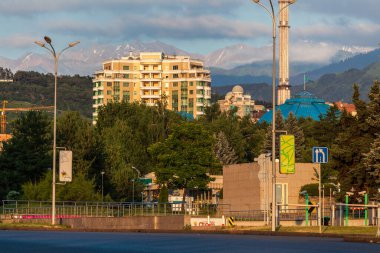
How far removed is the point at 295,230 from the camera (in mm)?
49719

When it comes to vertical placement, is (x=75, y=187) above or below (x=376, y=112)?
below

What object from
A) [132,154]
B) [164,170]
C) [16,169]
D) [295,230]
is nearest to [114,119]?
[132,154]

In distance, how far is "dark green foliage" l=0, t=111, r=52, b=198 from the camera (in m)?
97.4

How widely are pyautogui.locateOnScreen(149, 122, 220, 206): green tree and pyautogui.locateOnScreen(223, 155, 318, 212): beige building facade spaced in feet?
86.8

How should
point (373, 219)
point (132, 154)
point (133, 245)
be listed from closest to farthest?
1. point (133, 245)
2. point (373, 219)
3. point (132, 154)

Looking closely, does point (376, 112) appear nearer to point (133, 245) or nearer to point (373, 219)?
point (373, 219)

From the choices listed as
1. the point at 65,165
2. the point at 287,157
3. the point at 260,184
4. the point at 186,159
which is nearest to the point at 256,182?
the point at 260,184

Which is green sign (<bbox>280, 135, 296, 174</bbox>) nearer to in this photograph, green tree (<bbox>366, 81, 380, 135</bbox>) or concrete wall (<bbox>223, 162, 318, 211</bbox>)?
green tree (<bbox>366, 81, 380, 135</bbox>)

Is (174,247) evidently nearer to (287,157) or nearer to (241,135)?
(287,157)

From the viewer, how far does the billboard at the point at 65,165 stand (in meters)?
70.4

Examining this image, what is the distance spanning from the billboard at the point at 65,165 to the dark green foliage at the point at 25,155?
1015 inches

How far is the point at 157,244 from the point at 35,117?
6792cm

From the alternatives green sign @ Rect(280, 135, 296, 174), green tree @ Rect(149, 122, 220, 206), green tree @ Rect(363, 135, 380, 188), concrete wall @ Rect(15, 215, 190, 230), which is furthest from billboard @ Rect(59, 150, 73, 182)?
green tree @ Rect(149, 122, 220, 206)

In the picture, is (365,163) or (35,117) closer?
(365,163)
